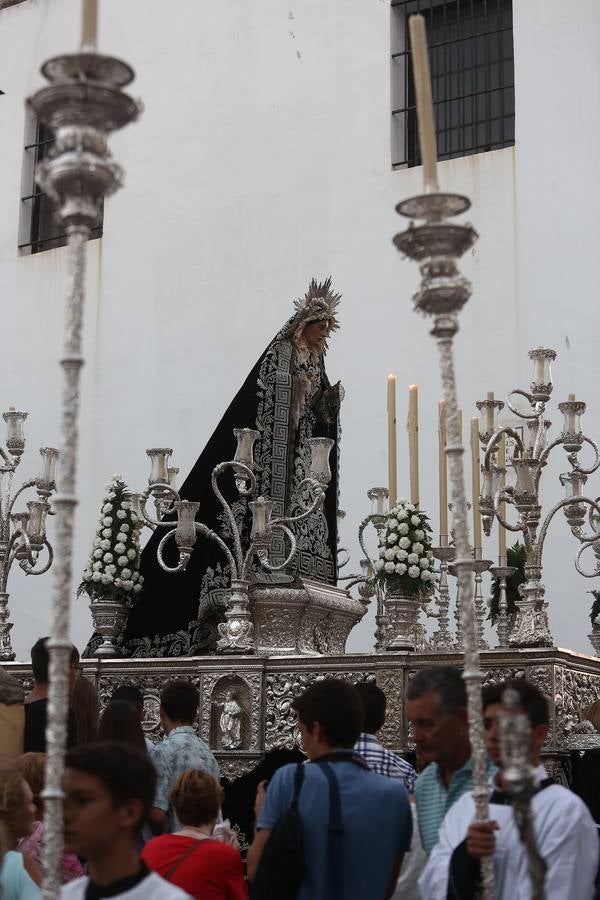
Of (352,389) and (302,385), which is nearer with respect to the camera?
(302,385)

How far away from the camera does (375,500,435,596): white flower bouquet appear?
30.3 feet

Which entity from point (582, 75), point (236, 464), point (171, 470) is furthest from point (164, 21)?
point (236, 464)

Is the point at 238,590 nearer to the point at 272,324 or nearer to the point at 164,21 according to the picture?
the point at 272,324

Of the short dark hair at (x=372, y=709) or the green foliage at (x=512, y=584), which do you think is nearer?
the short dark hair at (x=372, y=709)

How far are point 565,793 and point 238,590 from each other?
5510mm

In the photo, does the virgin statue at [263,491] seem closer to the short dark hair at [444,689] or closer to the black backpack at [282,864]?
the short dark hair at [444,689]

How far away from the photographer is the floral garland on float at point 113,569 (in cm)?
982

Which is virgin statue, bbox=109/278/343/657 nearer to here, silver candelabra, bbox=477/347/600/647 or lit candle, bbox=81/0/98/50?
silver candelabra, bbox=477/347/600/647

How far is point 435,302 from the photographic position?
4078 mm

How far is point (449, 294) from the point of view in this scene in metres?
4.05

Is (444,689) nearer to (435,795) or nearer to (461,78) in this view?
(435,795)

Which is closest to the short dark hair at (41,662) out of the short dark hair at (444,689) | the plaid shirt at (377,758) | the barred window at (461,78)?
the plaid shirt at (377,758)

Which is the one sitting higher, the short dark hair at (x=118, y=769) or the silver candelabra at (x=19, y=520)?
the silver candelabra at (x=19, y=520)

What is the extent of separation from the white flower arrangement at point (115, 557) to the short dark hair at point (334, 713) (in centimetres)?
561
